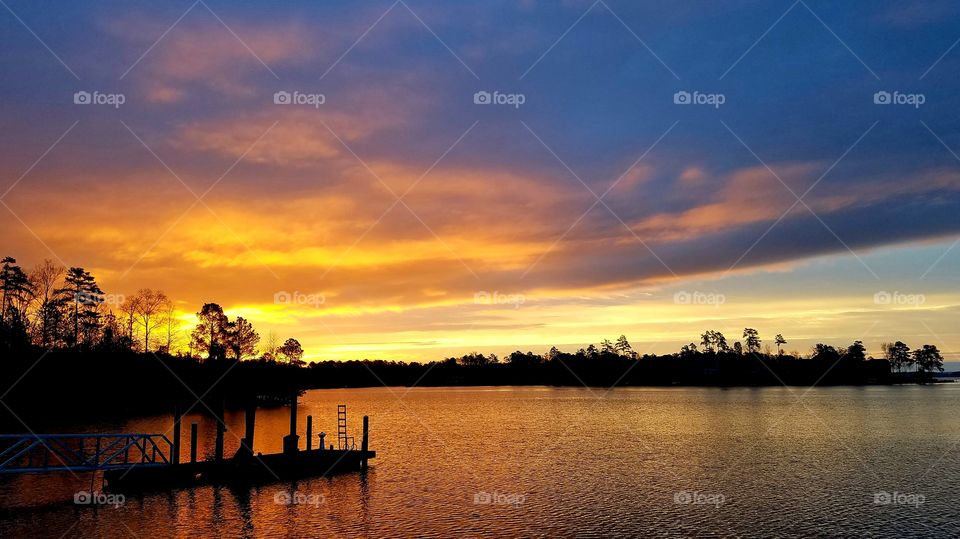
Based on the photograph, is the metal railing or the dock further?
A: the dock

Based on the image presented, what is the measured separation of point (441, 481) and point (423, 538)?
1510cm

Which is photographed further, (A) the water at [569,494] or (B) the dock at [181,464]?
(B) the dock at [181,464]

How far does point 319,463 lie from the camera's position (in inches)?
1833

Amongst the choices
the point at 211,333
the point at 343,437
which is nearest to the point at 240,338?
the point at 211,333

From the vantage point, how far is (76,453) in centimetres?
4009

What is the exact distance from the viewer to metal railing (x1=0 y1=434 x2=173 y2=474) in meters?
35.9

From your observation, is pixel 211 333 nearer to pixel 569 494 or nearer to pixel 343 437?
pixel 343 437

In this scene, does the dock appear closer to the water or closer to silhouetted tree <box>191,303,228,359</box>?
the water

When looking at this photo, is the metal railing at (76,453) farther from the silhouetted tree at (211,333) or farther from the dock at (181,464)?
the silhouetted tree at (211,333)

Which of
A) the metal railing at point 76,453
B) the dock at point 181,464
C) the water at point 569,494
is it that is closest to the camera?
the water at point 569,494

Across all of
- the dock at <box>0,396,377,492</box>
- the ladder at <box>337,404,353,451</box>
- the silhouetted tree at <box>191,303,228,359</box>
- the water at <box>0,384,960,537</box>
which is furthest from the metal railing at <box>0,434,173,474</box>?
the silhouetted tree at <box>191,303,228,359</box>

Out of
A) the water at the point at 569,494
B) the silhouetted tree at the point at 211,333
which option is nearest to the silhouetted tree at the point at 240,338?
the silhouetted tree at the point at 211,333

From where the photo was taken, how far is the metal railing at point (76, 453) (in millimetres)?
35906

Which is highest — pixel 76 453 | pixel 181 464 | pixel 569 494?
pixel 76 453
